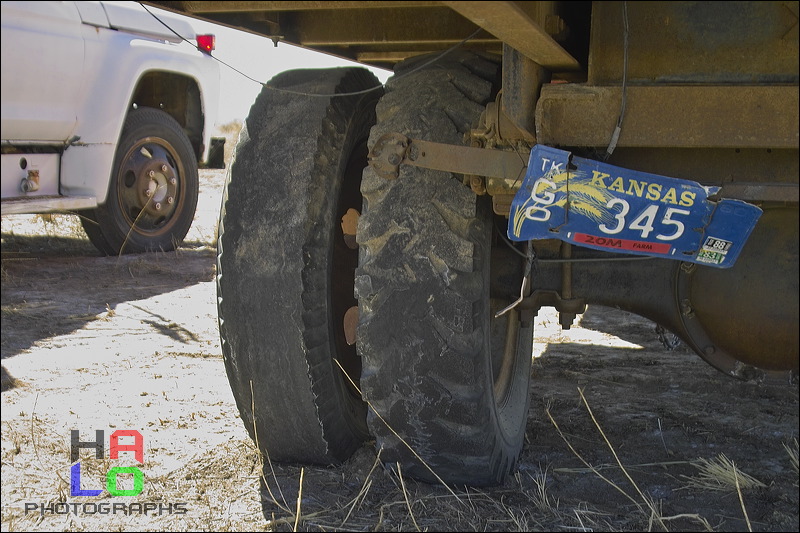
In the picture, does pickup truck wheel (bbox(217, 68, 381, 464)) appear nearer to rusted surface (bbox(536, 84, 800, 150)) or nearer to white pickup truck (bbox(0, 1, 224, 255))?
white pickup truck (bbox(0, 1, 224, 255))

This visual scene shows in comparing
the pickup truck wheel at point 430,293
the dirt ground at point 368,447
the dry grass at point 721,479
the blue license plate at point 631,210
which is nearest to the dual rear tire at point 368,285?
the pickup truck wheel at point 430,293

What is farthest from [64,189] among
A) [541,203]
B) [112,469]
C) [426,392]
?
[541,203]

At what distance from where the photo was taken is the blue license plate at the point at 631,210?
8.11 feet

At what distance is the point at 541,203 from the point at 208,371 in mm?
2770

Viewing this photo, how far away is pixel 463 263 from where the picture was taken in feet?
9.30

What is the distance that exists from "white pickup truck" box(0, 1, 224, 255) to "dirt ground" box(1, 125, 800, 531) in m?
0.92

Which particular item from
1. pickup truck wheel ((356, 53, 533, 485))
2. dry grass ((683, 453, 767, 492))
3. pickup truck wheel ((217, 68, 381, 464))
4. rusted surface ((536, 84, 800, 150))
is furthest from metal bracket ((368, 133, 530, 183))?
dry grass ((683, 453, 767, 492))

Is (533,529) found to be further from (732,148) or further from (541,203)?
(732,148)

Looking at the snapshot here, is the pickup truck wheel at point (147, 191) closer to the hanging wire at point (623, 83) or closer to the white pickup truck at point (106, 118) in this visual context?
the white pickup truck at point (106, 118)

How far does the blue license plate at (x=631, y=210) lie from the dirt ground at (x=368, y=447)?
32.9 inches

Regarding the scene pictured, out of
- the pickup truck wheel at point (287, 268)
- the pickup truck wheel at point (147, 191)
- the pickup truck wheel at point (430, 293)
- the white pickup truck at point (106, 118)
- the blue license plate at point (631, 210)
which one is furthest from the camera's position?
the pickup truck wheel at point (147, 191)

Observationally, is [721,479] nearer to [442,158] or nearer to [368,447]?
[368,447]

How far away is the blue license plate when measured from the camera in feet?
8.11

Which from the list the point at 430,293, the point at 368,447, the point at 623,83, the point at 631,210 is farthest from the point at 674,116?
the point at 368,447
